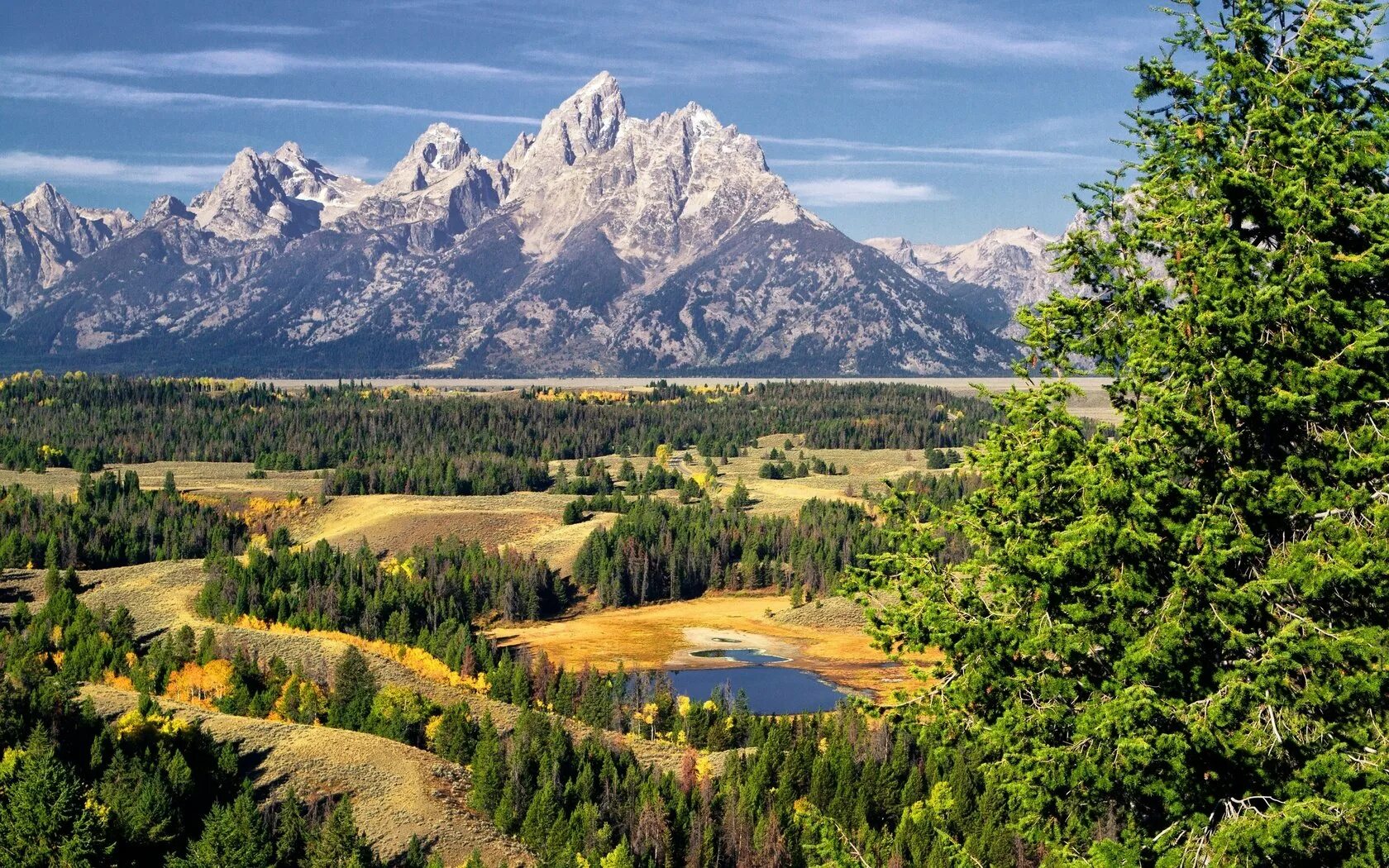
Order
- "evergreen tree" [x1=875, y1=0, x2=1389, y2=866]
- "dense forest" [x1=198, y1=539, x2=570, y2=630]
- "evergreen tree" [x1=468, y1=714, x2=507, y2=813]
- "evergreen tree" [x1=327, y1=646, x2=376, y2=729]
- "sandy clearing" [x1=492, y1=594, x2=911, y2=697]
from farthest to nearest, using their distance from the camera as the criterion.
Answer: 1. "dense forest" [x1=198, y1=539, x2=570, y2=630]
2. "sandy clearing" [x1=492, y1=594, x2=911, y2=697]
3. "evergreen tree" [x1=327, y1=646, x2=376, y2=729]
4. "evergreen tree" [x1=468, y1=714, x2=507, y2=813]
5. "evergreen tree" [x1=875, y1=0, x2=1389, y2=866]

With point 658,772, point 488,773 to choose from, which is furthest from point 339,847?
point 658,772

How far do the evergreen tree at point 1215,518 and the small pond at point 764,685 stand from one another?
110041 millimetres

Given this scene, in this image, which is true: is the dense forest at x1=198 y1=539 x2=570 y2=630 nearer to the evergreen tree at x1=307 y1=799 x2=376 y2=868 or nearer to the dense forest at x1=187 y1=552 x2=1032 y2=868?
the dense forest at x1=187 y1=552 x2=1032 y2=868

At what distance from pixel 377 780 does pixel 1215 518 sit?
74156mm

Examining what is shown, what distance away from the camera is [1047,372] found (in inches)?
848

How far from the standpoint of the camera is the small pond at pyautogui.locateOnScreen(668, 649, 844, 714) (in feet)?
439

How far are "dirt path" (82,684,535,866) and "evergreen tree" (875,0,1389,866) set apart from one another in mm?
57799

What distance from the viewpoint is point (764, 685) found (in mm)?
143000

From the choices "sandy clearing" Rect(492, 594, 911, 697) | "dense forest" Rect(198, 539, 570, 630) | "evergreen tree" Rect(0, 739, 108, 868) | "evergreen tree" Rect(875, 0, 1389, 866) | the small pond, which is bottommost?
"sandy clearing" Rect(492, 594, 911, 697)

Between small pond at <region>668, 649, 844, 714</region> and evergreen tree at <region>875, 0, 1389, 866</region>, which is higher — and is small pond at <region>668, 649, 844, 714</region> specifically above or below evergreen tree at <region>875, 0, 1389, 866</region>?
below

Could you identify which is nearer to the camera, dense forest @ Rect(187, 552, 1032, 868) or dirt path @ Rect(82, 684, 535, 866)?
dirt path @ Rect(82, 684, 535, 866)

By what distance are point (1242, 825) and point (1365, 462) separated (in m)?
5.34

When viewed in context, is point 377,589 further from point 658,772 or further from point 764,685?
point 658,772

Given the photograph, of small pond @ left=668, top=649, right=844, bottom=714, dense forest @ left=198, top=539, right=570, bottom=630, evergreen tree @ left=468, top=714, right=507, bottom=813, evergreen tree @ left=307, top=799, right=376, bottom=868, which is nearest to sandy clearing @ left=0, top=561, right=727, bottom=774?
dense forest @ left=198, top=539, right=570, bottom=630
